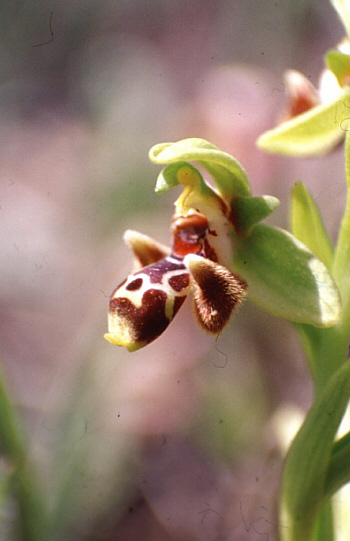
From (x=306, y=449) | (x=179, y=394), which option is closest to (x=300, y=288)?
(x=306, y=449)

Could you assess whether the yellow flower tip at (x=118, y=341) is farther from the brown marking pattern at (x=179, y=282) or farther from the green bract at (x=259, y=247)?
the green bract at (x=259, y=247)

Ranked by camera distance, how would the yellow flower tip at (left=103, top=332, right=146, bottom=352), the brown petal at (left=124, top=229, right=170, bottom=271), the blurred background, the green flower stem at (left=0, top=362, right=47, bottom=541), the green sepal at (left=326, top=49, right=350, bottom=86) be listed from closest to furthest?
the yellow flower tip at (left=103, top=332, right=146, bottom=352), the green sepal at (left=326, top=49, right=350, bottom=86), the brown petal at (left=124, top=229, right=170, bottom=271), the green flower stem at (left=0, top=362, right=47, bottom=541), the blurred background

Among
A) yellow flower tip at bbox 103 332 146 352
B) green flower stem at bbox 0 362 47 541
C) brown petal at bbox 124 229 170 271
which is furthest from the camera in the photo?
green flower stem at bbox 0 362 47 541

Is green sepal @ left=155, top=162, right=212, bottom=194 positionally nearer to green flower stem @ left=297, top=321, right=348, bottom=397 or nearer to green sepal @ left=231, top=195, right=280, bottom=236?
green sepal @ left=231, top=195, right=280, bottom=236

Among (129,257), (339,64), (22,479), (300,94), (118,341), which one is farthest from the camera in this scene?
(129,257)

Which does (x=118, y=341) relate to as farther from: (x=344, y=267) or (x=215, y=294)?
(x=344, y=267)

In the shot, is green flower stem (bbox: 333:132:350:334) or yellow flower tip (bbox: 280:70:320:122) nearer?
green flower stem (bbox: 333:132:350:334)

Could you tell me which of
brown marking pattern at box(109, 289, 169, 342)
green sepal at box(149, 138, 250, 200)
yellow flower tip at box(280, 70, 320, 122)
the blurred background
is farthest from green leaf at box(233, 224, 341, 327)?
the blurred background

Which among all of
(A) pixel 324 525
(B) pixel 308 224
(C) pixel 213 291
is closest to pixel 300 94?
(B) pixel 308 224
